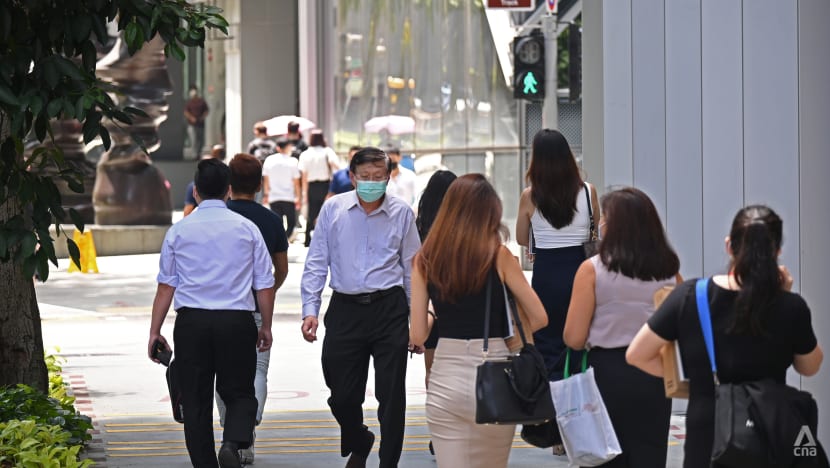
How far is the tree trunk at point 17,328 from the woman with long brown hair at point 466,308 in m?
3.60

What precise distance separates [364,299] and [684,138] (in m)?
2.88

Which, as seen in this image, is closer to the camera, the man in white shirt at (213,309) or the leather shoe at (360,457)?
the man in white shirt at (213,309)

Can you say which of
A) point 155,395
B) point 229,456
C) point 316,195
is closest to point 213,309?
point 229,456

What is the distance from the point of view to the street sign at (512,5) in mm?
18859

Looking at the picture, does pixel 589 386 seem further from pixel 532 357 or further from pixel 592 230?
pixel 592 230

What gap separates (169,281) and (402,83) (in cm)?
1981

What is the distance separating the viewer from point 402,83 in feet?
89.4

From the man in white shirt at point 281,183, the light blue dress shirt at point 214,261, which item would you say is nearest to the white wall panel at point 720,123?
the light blue dress shirt at point 214,261

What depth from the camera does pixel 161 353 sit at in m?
7.79

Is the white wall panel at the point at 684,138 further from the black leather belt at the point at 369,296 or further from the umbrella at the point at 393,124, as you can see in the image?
the umbrella at the point at 393,124

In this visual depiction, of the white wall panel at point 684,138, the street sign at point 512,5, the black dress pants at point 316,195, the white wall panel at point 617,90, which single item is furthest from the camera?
the black dress pants at point 316,195

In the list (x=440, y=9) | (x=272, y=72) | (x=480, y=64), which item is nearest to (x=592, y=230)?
(x=480, y=64)

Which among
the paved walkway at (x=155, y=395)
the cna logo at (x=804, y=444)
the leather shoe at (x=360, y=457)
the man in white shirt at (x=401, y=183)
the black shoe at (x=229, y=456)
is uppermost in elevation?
the man in white shirt at (x=401, y=183)

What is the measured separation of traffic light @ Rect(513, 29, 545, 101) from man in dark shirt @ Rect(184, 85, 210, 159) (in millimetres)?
25722
